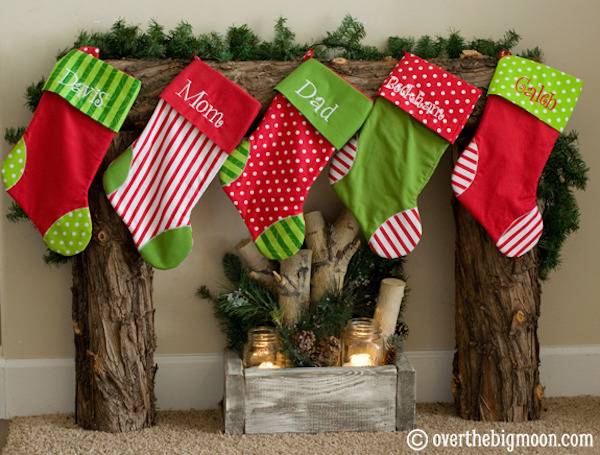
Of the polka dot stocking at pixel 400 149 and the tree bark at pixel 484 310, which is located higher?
the polka dot stocking at pixel 400 149

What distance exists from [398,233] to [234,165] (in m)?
0.50

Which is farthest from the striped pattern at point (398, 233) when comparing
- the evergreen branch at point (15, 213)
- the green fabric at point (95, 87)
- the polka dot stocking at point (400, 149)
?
the evergreen branch at point (15, 213)

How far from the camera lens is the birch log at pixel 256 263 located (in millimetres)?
2590

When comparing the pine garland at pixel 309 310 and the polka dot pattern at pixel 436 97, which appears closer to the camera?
the polka dot pattern at pixel 436 97

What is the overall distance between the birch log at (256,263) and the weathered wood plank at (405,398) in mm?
466

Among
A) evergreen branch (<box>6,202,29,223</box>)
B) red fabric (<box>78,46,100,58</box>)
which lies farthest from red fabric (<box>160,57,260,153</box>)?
evergreen branch (<box>6,202,29,223</box>)

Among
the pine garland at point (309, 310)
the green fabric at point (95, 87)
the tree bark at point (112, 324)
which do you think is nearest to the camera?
the green fabric at point (95, 87)

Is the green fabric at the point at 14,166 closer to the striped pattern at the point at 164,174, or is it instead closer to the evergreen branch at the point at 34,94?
the evergreen branch at the point at 34,94

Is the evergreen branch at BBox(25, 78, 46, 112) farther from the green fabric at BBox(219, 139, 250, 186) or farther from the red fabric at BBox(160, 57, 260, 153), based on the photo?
the green fabric at BBox(219, 139, 250, 186)

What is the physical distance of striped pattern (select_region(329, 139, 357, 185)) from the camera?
7.93ft

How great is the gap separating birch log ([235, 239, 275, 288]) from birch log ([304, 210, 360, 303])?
0.45 feet

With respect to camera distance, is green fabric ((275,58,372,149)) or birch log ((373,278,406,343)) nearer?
green fabric ((275,58,372,149))

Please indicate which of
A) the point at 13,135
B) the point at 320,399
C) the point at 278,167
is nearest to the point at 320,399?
the point at 320,399

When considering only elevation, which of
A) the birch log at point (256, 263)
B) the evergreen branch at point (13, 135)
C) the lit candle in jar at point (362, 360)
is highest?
the evergreen branch at point (13, 135)
